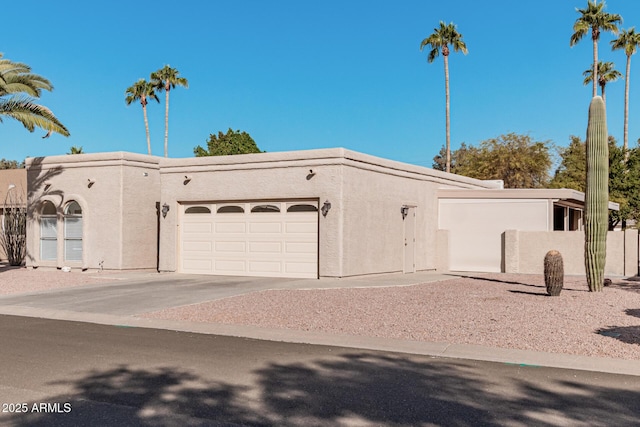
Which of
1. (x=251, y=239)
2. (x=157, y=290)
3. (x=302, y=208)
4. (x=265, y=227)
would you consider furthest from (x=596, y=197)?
(x=157, y=290)

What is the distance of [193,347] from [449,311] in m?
5.46

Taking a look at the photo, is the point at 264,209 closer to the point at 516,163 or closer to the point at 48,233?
the point at 48,233

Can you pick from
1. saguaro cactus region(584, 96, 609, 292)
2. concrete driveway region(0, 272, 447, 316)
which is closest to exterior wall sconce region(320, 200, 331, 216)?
concrete driveway region(0, 272, 447, 316)

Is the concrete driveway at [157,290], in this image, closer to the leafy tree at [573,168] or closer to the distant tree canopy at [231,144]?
the leafy tree at [573,168]

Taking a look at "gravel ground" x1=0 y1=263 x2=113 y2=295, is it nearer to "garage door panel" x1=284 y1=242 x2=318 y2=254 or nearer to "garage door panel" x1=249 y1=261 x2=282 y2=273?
"garage door panel" x1=249 y1=261 x2=282 y2=273

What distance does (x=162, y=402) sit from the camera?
5766mm

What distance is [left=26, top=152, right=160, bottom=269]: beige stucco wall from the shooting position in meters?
20.9

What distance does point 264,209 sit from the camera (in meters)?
19.3

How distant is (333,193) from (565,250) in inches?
349

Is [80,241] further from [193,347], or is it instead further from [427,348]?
[427,348]

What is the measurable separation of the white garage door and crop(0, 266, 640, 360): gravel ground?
3.57 m

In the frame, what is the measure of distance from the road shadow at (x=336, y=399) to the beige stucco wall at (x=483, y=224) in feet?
51.7

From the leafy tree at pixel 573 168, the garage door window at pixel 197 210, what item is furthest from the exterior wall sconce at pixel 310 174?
the leafy tree at pixel 573 168

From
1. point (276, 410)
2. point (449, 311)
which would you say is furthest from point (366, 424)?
point (449, 311)
